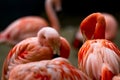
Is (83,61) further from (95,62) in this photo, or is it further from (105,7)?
(105,7)

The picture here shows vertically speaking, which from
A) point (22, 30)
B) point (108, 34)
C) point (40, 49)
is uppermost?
point (40, 49)

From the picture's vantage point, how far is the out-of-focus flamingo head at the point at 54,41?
7.16 ft

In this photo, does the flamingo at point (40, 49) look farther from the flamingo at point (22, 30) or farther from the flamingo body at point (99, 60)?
the flamingo at point (22, 30)

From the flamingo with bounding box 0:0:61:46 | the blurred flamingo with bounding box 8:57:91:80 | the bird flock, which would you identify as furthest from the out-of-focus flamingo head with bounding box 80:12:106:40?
the flamingo with bounding box 0:0:61:46

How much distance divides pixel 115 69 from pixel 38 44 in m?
0.53

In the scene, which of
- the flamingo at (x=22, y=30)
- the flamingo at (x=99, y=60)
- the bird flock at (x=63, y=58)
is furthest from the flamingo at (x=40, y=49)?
the flamingo at (x=22, y=30)

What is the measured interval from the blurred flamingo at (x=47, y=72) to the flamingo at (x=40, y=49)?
25 cm

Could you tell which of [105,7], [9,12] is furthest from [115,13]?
[9,12]

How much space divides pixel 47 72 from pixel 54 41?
0.32 meters

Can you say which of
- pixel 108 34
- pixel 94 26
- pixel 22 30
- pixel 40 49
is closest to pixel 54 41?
pixel 40 49

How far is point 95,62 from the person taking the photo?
2.08 m

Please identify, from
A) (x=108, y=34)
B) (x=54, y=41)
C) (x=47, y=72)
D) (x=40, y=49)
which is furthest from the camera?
(x=108, y=34)

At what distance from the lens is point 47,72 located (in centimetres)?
191

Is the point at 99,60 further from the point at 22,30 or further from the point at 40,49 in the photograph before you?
the point at 22,30
